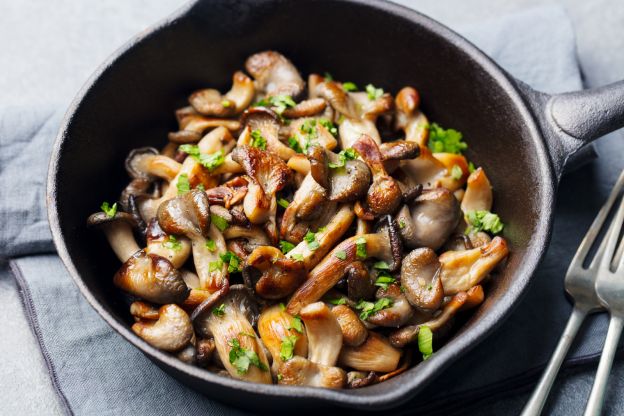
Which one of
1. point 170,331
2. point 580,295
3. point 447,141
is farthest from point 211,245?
point 580,295

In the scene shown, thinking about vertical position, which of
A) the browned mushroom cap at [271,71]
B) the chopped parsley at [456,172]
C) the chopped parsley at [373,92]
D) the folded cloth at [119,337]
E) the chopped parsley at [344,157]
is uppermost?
the browned mushroom cap at [271,71]

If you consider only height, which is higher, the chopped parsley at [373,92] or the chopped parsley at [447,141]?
the chopped parsley at [373,92]

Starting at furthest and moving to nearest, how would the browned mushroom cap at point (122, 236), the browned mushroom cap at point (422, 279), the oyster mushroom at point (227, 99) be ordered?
1. the oyster mushroom at point (227, 99)
2. the browned mushroom cap at point (122, 236)
3. the browned mushroom cap at point (422, 279)

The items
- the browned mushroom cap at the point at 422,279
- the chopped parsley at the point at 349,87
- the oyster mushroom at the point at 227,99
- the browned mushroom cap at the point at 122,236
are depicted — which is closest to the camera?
the browned mushroom cap at the point at 422,279

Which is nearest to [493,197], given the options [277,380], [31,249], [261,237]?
[261,237]

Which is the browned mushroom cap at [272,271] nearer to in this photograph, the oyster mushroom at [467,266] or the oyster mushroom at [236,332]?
the oyster mushroom at [236,332]

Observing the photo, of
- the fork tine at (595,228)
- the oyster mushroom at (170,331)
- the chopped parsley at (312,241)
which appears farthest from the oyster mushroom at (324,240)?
the fork tine at (595,228)

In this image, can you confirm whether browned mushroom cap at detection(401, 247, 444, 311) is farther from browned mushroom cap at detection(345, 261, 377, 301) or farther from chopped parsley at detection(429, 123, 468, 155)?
chopped parsley at detection(429, 123, 468, 155)
